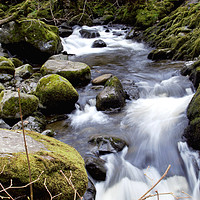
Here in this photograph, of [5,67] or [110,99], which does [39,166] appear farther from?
[5,67]

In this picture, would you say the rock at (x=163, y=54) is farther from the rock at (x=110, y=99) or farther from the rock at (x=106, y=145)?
the rock at (x=106, y=145)

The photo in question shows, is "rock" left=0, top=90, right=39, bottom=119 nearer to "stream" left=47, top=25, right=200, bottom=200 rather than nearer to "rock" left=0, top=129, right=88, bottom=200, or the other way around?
"stream" left=47, top=25, right=200, bottom=200

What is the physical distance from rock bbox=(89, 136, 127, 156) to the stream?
118mm

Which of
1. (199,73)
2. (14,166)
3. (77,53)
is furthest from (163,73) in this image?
(14,166)

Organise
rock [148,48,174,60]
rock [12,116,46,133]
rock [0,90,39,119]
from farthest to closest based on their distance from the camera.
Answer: rock [148,48,174,60] < rock [0,90,39,119] < rock [12,116,46,133]

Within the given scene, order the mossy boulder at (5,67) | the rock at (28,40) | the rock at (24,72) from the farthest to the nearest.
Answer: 1. the rock at (28,40)
2. the rock at (24,72)
3. the mossy boulder at (5,67)

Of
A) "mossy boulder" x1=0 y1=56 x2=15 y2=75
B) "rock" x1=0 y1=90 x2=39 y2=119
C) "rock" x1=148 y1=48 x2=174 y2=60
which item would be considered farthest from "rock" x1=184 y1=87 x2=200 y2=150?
"mossy boulder" x1=0 y1=56 x2=15 y2=75

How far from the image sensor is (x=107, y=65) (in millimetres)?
10062

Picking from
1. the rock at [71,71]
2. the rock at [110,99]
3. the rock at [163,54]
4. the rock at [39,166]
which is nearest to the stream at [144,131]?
the rock at [110,99]

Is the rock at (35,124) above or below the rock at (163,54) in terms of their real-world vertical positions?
below

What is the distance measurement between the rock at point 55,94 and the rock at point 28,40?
5.27 meters

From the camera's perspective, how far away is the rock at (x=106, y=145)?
4100 mm

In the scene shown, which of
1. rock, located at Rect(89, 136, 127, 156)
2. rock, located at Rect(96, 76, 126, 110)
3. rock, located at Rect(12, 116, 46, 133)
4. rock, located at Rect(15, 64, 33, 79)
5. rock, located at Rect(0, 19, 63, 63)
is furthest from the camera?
rock, located at Rect(0, 19, 63, 63)

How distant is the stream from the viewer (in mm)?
3537
